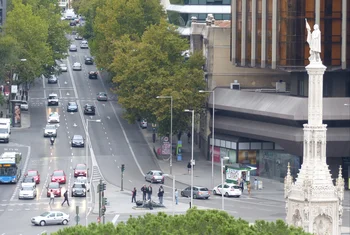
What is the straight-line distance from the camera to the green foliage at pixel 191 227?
191 ft

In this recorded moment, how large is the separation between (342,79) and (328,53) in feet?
12.3

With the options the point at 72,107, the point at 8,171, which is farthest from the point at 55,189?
the point at 72,107

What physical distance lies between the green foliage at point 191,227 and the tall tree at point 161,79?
73.5 meters

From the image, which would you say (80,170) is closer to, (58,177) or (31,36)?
(58,177)

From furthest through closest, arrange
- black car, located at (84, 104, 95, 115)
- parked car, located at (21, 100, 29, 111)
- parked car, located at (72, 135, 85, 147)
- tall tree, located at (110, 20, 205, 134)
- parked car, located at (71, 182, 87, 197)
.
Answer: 1. parked car, located at (21, 100, 29, 111)
2. black car, located at (84, 104, 95, 115)
3. parked car, located at (72, 135, 85, 147)
4. tall tree, located at (110, 20, 205, 134)
5. parked car, located at (71, 182, 87, 197)

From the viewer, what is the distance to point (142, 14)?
16900cm

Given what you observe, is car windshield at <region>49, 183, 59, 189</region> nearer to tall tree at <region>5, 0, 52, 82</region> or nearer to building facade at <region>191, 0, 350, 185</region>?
building facade at <region>191, 0, 350, 185</region>

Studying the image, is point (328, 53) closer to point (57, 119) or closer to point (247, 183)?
point (247, 183)

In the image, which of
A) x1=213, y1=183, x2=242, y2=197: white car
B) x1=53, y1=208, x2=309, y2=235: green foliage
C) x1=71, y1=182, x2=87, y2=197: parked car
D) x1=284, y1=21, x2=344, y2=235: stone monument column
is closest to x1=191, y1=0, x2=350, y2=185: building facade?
x1=213, y1=183, x2=242, y2=197: white car

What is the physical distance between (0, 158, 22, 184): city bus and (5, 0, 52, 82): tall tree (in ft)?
155

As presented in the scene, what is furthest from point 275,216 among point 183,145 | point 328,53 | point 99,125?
point 99,125

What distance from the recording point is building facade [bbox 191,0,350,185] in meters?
123

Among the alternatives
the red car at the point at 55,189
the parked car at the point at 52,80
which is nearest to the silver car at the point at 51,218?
the red car at the point at 55,189

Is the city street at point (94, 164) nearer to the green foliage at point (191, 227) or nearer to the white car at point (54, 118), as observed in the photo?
the white car at point (54, 118)
